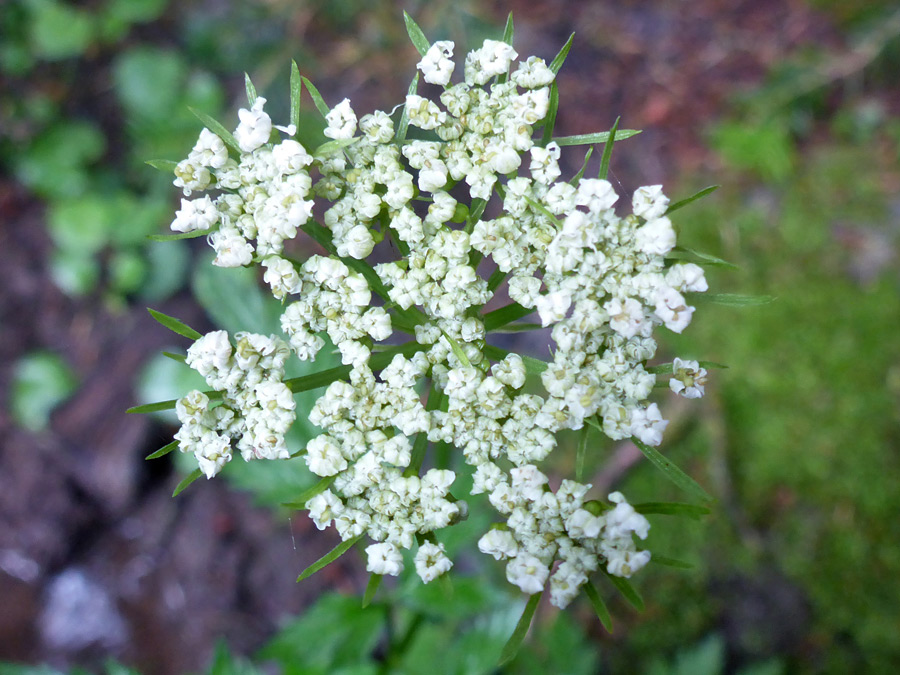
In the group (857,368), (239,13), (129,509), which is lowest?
(129,509)

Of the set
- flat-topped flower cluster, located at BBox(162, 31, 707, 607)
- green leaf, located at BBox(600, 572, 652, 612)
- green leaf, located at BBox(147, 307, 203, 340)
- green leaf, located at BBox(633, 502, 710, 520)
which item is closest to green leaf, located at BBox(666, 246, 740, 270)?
flat-topped flower cluster, located at BBox(162, 31, 707, 607)

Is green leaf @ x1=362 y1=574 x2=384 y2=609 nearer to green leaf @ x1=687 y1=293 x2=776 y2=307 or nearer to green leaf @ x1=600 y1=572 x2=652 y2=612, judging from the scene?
green leaf @ x1=600 y1=572 x2=652 y2=612

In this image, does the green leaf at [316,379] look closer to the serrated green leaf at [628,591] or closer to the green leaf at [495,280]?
the green leaf at [495,280]

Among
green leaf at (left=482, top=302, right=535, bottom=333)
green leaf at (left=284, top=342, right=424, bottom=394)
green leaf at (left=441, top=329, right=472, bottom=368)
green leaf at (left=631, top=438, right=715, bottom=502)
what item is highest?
green leaf at (left=441, top=329, right=472, bottom=368)

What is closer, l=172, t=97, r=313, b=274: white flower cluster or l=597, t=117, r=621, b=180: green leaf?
l=597, t=117, r=621, b=180: green leaf

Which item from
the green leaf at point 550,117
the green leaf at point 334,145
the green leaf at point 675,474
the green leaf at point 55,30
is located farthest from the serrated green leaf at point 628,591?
the green leaf at point 55,30

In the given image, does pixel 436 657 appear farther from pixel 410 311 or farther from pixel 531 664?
pixel 410 311

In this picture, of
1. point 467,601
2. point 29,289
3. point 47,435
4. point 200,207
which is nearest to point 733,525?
point 467,601
